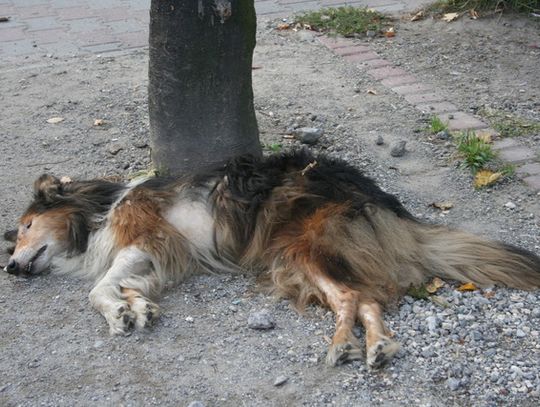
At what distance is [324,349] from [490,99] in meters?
3.39

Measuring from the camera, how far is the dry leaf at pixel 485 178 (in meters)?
5.13

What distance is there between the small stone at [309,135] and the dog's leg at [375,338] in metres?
2.16

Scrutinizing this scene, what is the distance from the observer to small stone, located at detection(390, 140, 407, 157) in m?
5.58

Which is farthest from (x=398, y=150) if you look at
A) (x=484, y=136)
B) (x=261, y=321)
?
(x=261, y=321)

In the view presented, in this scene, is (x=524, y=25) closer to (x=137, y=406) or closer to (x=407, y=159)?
(x=407, y=159)

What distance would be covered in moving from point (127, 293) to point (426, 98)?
3275 millimetres

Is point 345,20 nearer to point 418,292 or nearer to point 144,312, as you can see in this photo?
point 418,292

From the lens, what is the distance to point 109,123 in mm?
6266

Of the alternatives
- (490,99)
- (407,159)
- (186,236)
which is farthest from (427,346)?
(490,99)

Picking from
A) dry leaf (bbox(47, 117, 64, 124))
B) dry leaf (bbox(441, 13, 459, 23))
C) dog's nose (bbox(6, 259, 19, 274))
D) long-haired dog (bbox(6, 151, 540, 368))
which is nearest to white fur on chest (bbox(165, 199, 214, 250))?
long-haired dog (bbox(6, 151, 540, 368))

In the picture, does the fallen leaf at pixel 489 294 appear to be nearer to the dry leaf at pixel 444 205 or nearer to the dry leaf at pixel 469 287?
the dry leaf at pixel 469 287

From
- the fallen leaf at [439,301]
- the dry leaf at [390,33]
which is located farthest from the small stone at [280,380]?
the dry leaf at [390,33]

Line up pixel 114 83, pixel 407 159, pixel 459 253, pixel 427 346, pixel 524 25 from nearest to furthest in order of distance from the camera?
pixel 427 346 → pixel 459 253 → pixel 407 159 → pixel 114 83 → pixel 524 25

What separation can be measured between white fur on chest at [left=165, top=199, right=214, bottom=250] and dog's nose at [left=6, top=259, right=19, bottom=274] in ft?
2.85
